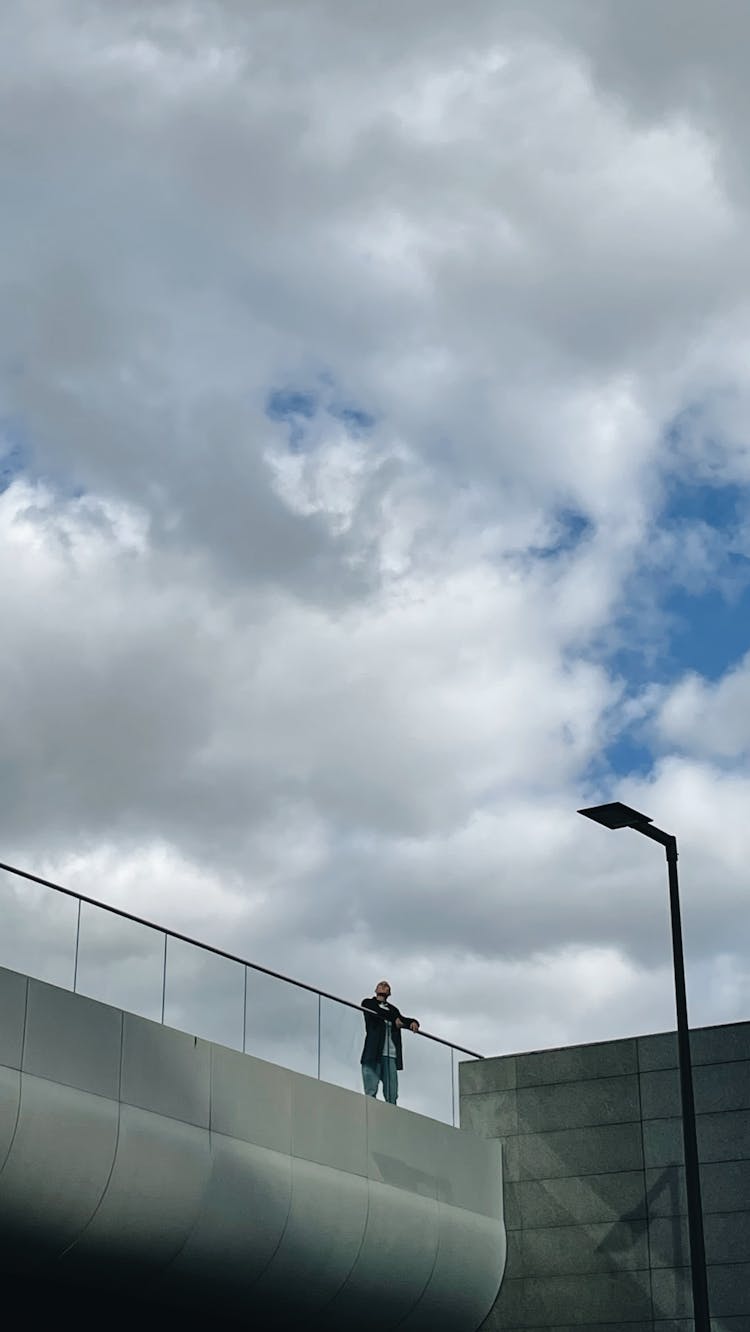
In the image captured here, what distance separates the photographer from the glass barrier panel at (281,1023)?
85.0 feet

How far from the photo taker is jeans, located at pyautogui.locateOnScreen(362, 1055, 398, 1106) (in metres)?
27.6

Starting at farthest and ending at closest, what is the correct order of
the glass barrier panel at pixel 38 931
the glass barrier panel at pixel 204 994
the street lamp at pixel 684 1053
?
the glass barrier panel at pixel 204 994 < the glass barrier panel at pixel 38 931 < the street lamp at pixel 684 1053

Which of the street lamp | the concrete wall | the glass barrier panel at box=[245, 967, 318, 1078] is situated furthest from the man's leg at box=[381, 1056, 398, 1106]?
the street lamp

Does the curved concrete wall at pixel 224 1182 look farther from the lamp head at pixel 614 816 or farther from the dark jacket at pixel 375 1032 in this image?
the lamp head at pixel 614 816

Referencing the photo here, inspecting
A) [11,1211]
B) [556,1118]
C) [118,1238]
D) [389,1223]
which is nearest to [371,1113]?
[389,1223]

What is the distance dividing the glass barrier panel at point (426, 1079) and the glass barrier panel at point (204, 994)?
399 cm

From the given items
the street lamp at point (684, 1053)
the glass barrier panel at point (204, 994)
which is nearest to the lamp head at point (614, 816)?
the street lamp at point (684, 1053)

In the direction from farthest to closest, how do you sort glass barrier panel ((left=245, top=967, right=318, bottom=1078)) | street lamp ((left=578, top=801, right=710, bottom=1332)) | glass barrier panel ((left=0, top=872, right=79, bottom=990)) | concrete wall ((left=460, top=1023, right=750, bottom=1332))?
1. concrete wall ((left=460, top=1023, right=750, bottom=1332))
2. glass barrier panel ((left=245, top=967, right=318, bottom=1078))
3. glass barrier panel ((left=0, top=872, right=79, bottom=990))
4. street lamp ((left=578, top=801, right=710, bottom=1332))

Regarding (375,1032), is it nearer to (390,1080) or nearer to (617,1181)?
(390,1080)

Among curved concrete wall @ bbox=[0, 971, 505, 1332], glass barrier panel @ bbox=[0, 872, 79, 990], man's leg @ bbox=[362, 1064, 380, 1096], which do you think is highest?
glass barrier panel @ bbox=[0, 872, 79, 990]

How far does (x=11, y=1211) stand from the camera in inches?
813

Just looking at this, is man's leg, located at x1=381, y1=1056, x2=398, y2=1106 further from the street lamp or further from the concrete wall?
the street lamp

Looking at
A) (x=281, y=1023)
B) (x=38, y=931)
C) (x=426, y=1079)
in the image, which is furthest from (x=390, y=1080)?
(x=38, y=931)

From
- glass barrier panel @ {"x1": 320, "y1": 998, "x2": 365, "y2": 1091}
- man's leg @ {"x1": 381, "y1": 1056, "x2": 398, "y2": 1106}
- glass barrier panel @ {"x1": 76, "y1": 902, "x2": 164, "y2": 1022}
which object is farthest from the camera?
man's leg @ {"x1": 381, "y1": 1056, "x2": 398, "y2": 1106}
